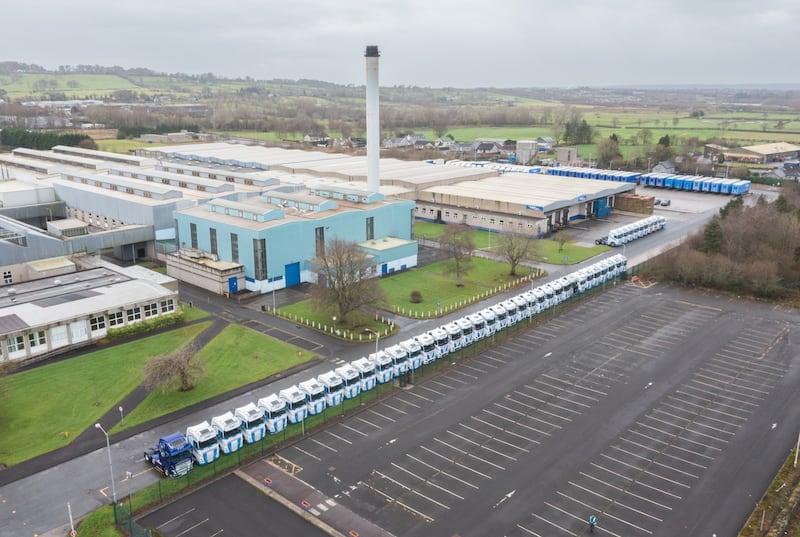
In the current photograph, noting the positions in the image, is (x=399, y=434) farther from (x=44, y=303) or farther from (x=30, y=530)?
(x=44, y=303)

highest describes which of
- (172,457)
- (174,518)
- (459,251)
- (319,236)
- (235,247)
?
(319,236)

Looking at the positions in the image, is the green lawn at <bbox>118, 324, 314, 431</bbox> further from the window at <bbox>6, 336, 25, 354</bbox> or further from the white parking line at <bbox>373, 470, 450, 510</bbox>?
the white parking line at <bbox>373, 470, 450, 510</bbox>

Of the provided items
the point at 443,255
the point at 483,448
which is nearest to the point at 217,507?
the point at 483,448

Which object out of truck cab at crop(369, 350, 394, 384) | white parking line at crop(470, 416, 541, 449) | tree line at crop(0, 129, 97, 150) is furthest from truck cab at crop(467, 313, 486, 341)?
tree line at crop(0, 129, 97, 150)

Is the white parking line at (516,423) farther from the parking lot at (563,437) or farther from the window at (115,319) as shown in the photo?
the window at (115,319)

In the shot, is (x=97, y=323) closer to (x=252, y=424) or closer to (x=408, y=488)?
(x=252, y=424)

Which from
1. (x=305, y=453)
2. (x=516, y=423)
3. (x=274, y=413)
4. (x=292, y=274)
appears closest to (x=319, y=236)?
(x=292, y=274)
